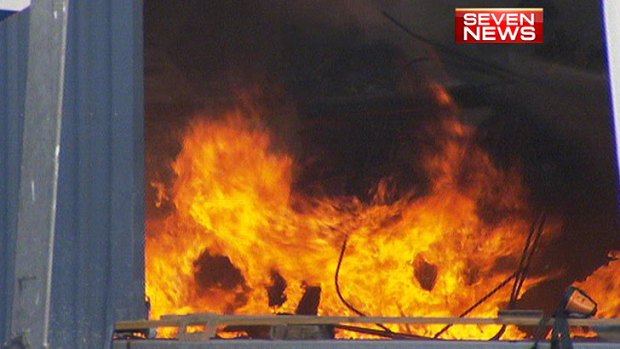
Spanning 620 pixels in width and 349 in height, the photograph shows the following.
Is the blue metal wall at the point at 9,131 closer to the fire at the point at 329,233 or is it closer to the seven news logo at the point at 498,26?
the fire at the point at 329,233

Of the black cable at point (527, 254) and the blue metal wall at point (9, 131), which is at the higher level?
the blue metal wall at point (9, 131)

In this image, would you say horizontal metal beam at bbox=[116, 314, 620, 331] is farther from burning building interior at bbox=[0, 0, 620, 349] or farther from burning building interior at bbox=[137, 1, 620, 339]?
burning building interior at bbox=[137, 1, 620, 339]

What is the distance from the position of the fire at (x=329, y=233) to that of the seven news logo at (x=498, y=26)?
0.55 meters

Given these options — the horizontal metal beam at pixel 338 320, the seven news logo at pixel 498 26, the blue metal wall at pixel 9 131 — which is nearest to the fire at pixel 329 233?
the seven news logo at pixel 498 26

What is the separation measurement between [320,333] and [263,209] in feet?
8.66

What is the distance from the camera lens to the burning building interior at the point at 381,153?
6.33 m

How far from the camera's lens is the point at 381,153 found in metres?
6.52

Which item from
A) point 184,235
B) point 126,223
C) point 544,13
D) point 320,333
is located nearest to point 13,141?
point 126,223

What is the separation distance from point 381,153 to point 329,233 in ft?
1.89

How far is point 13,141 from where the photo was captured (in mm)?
4340

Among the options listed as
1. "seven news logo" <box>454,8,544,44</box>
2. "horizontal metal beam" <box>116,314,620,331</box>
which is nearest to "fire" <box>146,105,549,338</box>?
"seven news logo" <box>454,8,544,44</box>

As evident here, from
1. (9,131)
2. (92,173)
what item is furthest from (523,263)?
A: (9,131)

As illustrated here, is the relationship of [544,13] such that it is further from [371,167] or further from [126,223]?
[126,223]

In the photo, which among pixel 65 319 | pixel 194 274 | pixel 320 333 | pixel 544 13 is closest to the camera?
pixel 320 333
